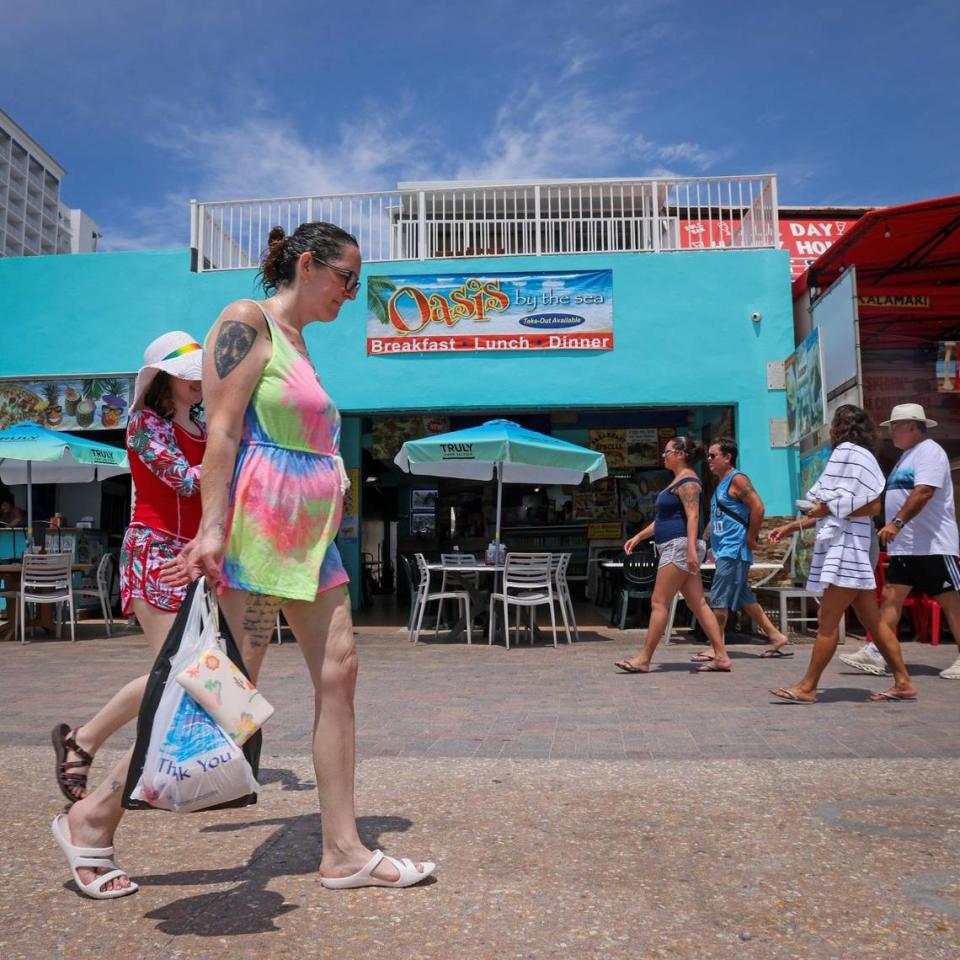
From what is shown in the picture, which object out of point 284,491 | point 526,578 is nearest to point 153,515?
point 284,491

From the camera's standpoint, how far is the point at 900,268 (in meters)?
12.4

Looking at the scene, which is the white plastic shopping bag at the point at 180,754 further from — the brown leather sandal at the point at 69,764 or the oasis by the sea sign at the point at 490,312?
the oasis by the sea sign at the point at 490,312

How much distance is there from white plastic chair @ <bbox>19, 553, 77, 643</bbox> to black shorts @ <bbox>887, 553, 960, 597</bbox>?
8.21m

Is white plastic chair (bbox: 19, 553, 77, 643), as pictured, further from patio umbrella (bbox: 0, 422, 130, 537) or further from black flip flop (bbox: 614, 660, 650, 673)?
black flip flop (bbox: 614, 660, 650, 673)

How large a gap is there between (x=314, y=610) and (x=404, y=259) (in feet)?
33.8

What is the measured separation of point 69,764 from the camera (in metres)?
2.83

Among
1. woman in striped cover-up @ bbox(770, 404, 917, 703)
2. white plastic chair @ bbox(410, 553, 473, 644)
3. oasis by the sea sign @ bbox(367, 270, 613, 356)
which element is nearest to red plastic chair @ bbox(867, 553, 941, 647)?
woman in striped cover-up @ bbox(770, 404, 917, 703)

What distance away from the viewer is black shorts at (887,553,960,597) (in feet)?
20.4

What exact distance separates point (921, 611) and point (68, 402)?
36.6 feet

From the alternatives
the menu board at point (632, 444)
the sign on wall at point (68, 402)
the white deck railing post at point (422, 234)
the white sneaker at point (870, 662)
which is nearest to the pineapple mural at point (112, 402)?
the sign on wall at point (68, 402)

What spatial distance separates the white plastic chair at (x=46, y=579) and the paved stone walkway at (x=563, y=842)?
4849 mm

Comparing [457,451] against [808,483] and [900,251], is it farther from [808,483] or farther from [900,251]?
[900,251]

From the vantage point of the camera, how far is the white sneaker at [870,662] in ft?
22.0

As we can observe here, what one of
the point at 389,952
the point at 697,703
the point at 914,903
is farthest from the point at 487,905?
the point at 697,703
